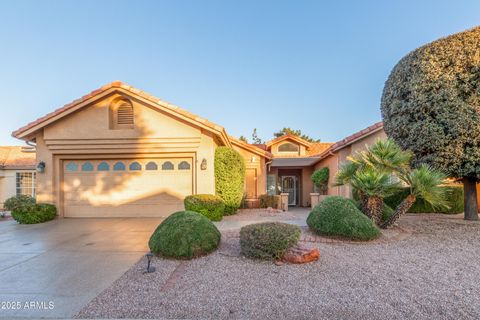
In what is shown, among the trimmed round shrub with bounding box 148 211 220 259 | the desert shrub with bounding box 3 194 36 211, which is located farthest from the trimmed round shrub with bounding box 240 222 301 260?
the desert shrub with bounding box 3 194 36 211

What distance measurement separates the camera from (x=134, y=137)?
10.9m

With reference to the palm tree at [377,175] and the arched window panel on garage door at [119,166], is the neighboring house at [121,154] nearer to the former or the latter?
the arched window panel on garage door at [119,166]

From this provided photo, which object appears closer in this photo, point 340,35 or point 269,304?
point 269,304

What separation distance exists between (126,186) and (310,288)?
32.3ft

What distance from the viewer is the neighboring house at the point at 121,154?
10.8 meters

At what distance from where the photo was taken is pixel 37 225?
9.95 m

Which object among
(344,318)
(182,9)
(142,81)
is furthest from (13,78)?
(344,318)

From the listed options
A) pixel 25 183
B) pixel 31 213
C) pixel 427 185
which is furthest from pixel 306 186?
pixel 25 183

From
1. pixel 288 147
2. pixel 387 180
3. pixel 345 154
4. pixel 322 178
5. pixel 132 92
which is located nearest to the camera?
pixel 387 180

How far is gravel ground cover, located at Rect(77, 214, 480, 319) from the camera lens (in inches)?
132

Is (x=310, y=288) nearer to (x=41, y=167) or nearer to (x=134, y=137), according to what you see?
(x=134, y=137)

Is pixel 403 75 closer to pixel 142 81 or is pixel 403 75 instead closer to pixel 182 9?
pixel 182 9

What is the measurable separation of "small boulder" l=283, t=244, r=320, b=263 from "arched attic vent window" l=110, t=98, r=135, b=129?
362 inches

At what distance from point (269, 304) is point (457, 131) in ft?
26.7
